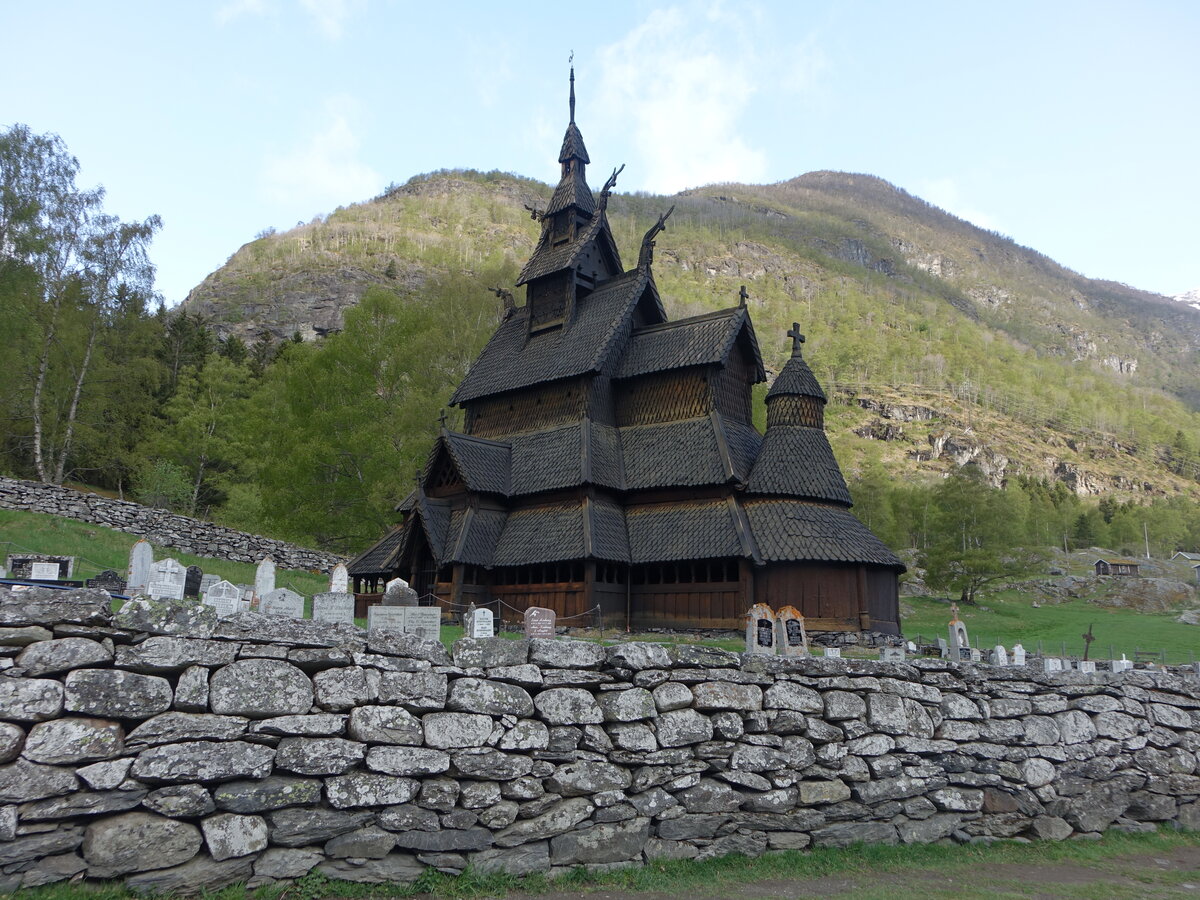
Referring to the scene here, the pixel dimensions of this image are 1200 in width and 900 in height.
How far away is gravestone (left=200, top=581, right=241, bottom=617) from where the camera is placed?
12.1m

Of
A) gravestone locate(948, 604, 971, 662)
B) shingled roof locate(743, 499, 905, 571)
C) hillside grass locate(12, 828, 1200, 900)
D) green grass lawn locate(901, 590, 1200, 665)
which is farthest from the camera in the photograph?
green grass lawn locate(901, 590, 1200, 665)

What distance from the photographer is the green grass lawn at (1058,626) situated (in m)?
38.0

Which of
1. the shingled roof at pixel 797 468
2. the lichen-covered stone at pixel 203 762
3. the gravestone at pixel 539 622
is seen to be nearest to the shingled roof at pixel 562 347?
the shingled roof at pixel 797 468

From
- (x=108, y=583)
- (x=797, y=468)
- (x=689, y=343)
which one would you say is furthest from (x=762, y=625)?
(x=689, y=343)

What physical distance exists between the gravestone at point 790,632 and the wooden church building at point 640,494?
710 cm

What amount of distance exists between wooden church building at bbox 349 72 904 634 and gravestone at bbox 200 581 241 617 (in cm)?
1190

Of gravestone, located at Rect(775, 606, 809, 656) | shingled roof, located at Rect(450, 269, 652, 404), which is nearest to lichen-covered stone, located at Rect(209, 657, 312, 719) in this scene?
gravestone, located at Rect(775, 606, 809, 656)

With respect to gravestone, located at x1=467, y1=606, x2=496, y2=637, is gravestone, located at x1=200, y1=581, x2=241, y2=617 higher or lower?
higher

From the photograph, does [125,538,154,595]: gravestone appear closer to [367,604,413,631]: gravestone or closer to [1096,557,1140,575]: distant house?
[367,604,413,631]: gravestone

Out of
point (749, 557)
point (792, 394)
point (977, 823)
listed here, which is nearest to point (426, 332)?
point (792, 394)

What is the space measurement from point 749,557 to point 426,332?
26.9 m

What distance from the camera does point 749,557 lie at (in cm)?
2412

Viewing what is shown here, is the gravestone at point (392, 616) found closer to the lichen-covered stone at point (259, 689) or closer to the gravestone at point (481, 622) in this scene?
the gravestone at point (481, 622)

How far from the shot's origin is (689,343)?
29.0 m
